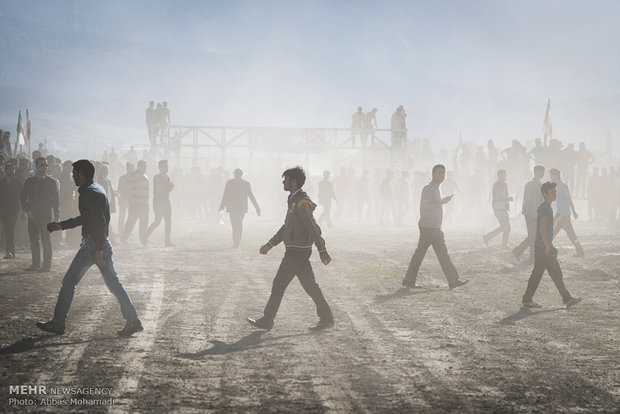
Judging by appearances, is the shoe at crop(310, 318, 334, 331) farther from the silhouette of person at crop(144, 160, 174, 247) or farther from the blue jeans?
the silhouette of person at crop(144, 160, 174, 247)

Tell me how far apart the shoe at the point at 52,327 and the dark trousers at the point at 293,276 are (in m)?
1.96

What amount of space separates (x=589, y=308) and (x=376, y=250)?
24.6 feet

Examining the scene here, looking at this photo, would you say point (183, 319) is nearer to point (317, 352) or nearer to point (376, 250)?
point (317, 352)

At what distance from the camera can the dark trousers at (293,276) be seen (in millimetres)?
7110

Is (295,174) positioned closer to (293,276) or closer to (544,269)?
(293,276)

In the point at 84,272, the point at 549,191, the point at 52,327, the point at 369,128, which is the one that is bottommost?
the point at 52,327

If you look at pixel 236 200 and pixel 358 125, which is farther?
pixel 358 125

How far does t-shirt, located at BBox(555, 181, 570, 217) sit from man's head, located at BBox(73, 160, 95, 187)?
9338 millimetres

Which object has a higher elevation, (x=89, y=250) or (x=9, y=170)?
(x=9, y=170)

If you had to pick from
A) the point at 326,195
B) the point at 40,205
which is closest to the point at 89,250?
the point at 40,205

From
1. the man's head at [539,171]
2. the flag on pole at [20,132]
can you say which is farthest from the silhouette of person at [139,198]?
the flag on pole at [20,132]

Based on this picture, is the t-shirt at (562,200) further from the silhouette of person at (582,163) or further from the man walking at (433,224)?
the silhouette of person at (582,163)

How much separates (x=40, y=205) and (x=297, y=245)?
5736 millimetres

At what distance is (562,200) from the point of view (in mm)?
13312
